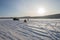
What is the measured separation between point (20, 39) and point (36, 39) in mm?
408

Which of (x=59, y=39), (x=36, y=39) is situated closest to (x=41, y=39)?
(x=36, y=39)

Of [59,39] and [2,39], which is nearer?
[59,39]

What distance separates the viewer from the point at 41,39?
1.95 m

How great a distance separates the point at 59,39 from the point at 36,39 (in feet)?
1.81

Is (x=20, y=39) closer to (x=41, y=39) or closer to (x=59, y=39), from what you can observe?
(x=41, y=39)

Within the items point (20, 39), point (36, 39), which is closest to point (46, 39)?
point (36, 39)

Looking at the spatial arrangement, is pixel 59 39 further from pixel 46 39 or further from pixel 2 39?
pixel 2 39

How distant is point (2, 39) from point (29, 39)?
0.71 m

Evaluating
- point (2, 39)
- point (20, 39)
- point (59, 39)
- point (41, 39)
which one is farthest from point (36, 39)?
point (2, 39)

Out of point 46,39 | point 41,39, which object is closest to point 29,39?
point 41,39

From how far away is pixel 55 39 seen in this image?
1.92 metres

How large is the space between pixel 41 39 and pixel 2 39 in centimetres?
100

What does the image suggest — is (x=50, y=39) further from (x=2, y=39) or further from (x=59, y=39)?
(x=2, y=39)

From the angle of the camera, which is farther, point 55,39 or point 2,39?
point 2,39
